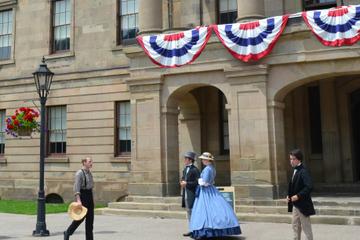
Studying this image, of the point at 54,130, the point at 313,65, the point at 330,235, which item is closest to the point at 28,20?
the point at 54,130

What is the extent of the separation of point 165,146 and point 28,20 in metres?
12.0

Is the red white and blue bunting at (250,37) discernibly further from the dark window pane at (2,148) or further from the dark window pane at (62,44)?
the dark window pane at (2,148)

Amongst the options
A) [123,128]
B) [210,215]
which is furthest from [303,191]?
[123,128]

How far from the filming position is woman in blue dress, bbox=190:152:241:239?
10.7 meters

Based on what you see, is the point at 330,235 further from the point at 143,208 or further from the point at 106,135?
the point at 106,135

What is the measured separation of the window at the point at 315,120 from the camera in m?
19.4

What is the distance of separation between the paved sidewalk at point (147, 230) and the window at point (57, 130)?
751cm

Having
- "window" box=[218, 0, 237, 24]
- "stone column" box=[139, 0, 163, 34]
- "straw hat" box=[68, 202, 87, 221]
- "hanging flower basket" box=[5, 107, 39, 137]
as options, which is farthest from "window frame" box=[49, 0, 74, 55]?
"straw hat" box=[68, 202, 87, 221]

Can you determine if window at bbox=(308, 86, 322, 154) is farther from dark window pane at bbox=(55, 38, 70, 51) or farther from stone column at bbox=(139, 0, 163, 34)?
dark window pane at bbox=(55, 38, 70, 51)

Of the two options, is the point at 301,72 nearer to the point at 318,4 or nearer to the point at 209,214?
the point at 318,4

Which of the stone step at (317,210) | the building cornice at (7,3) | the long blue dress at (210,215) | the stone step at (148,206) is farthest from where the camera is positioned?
the building cornice at (7,3)

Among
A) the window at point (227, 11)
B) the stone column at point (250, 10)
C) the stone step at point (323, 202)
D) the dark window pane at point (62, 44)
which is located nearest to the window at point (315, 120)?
the stone step at point (323, 202)

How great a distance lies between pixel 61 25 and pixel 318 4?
→ 1262cm

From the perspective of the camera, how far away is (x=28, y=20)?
25031 millimetres
